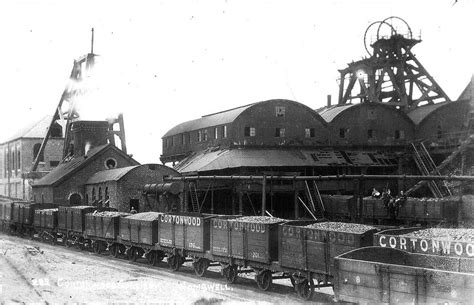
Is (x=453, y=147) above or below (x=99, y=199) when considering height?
above

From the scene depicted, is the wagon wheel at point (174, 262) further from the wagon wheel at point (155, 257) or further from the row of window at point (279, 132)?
the row of window at point (279, 132)

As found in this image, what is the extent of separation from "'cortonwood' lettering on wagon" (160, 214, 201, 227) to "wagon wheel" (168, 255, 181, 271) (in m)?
1.24

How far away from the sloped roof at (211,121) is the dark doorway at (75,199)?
11359mm

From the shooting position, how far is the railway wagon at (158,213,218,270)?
16.9 m

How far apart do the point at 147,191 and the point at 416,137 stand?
920 inches

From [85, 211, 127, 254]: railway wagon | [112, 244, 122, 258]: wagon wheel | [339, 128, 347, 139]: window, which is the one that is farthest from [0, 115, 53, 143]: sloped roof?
[112, 244, 122, 258]: wagon wheel

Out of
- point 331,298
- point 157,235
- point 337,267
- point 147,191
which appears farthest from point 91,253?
point 337,267

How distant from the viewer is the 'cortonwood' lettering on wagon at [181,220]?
17255 mm

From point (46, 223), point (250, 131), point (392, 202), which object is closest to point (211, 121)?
point (250, 131)

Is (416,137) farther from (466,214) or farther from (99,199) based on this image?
(99,199)

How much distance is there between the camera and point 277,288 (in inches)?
590

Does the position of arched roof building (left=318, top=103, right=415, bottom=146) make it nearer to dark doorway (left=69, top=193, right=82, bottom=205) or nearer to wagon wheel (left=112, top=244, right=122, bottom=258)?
dark doorway (left=69, top=193, right=82, bottom=205)

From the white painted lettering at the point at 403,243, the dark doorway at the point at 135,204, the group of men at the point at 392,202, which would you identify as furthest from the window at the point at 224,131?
the white painted lettering at the point at 403,243

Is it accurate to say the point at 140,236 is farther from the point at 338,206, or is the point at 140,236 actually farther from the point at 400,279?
the point at 338,206
